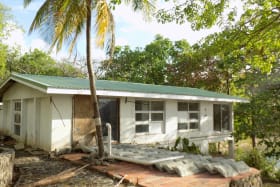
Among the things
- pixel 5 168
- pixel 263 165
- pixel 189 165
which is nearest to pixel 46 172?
pixel 5 168

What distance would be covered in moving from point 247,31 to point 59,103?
6.99 m

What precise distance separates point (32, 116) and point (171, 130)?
20.6ft

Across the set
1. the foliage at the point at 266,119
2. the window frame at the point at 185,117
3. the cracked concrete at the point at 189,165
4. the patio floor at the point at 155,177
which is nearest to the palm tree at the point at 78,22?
the patio floor at the point at 155,177

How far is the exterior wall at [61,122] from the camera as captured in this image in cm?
892

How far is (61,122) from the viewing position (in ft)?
29.8

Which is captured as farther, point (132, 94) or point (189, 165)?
point (132, 94)

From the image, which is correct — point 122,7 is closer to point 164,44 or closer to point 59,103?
point 59,103

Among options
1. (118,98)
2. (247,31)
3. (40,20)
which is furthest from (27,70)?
(247,31)

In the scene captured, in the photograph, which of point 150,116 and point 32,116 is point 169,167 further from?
point 32,116

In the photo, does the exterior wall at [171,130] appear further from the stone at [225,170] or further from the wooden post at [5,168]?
the wooden post at [5,168]

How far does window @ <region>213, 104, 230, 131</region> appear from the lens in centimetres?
1550

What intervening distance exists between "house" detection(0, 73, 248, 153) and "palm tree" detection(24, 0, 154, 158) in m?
1.78

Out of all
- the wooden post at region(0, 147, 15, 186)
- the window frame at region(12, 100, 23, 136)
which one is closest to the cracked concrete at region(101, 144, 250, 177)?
the wooden post at region(0, 147, 15, 186)

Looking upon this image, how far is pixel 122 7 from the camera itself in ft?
23.6
